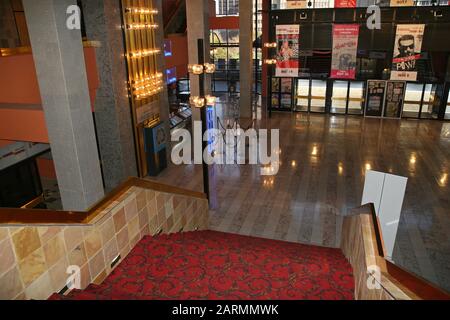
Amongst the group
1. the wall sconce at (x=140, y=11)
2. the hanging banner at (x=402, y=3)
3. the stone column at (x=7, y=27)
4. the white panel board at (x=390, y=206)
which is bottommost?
the white panel board at (x=390, y=206)

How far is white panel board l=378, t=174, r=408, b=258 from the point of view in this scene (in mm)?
5543

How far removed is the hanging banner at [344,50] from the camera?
1623 centimetres

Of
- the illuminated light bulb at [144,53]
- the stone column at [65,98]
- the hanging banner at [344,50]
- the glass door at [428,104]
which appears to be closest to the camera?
the stone column at [65,98]

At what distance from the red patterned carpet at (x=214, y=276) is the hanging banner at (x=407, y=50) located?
559 inches

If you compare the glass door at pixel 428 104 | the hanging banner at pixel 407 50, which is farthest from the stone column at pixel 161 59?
the glass door at pixel 428 104

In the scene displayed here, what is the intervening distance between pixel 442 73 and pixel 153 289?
1714 centimetres

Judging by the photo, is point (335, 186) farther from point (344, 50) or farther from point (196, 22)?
point (344, 50)

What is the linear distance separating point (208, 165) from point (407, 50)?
12.7m

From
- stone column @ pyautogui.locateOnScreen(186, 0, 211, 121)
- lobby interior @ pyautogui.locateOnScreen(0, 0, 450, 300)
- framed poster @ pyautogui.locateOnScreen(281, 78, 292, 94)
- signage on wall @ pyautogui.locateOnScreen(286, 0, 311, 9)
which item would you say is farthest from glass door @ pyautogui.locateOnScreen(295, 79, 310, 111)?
stone column @ pyautogui.locateOnScreen(186, 0, 211, 121)

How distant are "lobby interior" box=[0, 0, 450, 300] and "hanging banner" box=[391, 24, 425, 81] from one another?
17cm

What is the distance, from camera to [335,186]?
33.0 feet

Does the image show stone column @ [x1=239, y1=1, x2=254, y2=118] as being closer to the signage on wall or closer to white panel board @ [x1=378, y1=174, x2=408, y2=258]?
the signage on wall

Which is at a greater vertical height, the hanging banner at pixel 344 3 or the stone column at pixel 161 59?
the hanging banner at pixel 344 3

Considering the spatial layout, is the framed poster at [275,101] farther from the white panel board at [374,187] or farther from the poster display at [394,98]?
the white panel board at [374,187]
